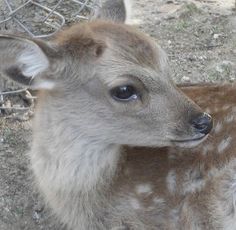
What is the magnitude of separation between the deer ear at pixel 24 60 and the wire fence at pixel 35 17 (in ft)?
4.88

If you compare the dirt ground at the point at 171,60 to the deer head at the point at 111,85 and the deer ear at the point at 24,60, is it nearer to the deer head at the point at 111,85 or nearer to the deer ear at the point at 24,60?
the deer head at the point at 111,85

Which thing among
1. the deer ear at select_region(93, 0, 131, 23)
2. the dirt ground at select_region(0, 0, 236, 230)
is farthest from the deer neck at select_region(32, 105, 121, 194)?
the deer ear at select_region(93, 0, 131, 23)

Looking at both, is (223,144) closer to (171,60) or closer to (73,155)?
(73,155)

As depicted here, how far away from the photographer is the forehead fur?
3.82 metres

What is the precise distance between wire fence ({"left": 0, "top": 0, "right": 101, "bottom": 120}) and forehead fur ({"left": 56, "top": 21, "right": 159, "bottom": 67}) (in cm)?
149

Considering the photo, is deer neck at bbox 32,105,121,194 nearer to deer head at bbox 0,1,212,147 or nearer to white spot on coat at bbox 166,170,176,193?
deer head at bbox 0,1,212,147

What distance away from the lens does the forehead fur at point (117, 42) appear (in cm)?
382

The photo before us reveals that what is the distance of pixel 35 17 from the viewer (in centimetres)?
567

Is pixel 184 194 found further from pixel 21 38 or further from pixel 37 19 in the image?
pixel 37 19

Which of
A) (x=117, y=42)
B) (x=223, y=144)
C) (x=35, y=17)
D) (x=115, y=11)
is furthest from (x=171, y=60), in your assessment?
(x=117, y=42)

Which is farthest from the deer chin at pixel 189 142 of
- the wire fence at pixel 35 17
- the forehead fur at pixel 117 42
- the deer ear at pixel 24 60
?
the wire fence at pixel 35 17

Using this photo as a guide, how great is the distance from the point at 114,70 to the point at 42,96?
0.47m

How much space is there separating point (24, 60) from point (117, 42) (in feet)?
1.61

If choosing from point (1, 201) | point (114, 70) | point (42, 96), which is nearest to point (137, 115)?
point (114, 70)
